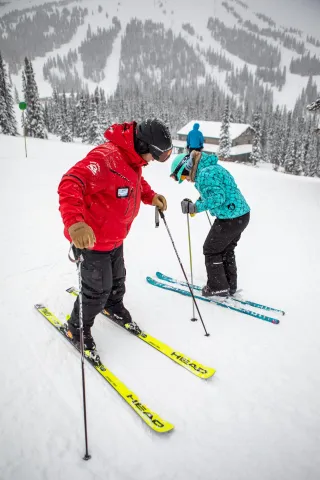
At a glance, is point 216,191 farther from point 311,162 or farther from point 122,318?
point 311,162

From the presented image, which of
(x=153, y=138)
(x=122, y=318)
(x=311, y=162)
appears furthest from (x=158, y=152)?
(x=311, y=162)

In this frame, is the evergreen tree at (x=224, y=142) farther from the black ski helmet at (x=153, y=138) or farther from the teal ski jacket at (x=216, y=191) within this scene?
the black ski helmet at (x=153, y=138)

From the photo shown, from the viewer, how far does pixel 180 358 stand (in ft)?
9.41

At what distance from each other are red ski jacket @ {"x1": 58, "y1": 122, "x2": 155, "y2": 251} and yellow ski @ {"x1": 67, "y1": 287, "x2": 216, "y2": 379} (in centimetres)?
123

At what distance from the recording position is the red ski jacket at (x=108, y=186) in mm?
2223

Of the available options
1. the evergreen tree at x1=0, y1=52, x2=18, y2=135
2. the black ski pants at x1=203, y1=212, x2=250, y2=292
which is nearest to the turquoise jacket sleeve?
the black ski pants at x1=203, y1=212, x2=250, y2=292

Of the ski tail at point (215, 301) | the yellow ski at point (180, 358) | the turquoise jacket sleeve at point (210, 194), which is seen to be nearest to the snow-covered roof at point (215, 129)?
the ski tail at point (215, 301)

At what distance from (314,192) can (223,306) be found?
31.7 ft

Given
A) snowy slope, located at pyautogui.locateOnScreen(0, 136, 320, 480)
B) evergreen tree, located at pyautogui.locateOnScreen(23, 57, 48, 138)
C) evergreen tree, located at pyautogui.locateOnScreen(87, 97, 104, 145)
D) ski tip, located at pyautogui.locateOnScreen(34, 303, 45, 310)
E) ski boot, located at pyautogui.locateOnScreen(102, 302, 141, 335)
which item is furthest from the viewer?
evergreen tree, located at pyautogui.locateOnScreen(87, 97, 104, 145)

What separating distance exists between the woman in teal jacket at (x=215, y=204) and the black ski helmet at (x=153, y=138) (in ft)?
3.47

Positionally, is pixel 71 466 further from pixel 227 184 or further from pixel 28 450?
pixel 227 184

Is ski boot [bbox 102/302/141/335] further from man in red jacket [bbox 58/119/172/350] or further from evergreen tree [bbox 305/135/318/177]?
evergreen tree [bbox 305/135/318/177]

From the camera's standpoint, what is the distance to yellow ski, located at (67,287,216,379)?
267 centimetres

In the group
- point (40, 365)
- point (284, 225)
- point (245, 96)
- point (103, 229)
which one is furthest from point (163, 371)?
point (245, 96)
